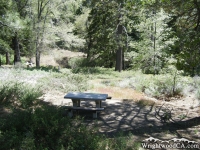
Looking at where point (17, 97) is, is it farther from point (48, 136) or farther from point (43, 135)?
point (48, 136)

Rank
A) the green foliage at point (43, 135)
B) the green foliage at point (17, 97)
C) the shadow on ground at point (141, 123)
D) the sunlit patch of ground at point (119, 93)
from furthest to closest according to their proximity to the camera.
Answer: the sunlit patch of ground at point (119, 93), the green foliage at point (17, 97), the shadow on ground at point (141, 123), the green foliage at point (43, 135)

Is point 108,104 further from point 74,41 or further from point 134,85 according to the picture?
point 74,41

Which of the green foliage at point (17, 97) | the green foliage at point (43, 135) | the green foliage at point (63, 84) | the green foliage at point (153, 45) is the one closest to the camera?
the green foliage at point (43, 135)

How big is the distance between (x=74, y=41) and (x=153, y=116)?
58.5 feet

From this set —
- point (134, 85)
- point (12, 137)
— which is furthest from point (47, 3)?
point (12, 137)

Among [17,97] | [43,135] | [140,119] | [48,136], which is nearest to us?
[48,136]

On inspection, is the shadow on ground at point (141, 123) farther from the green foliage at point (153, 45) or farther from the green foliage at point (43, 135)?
the green foliage at point (153, 45)

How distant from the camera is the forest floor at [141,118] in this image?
16.6ft

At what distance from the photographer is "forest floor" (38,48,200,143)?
5.07m

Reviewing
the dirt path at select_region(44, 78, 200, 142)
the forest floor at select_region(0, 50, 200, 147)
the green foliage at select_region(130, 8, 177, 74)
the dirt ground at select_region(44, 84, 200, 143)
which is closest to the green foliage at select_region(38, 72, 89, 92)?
the forest floor at select_region(0, 50, 200, 147)

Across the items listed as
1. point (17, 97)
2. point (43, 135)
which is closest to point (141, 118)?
point (43, 135)

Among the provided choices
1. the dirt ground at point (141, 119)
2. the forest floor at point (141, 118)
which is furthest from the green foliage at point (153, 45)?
the dirt ground at point (141, 119)

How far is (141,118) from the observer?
6172mm

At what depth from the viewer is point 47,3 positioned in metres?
19.5
